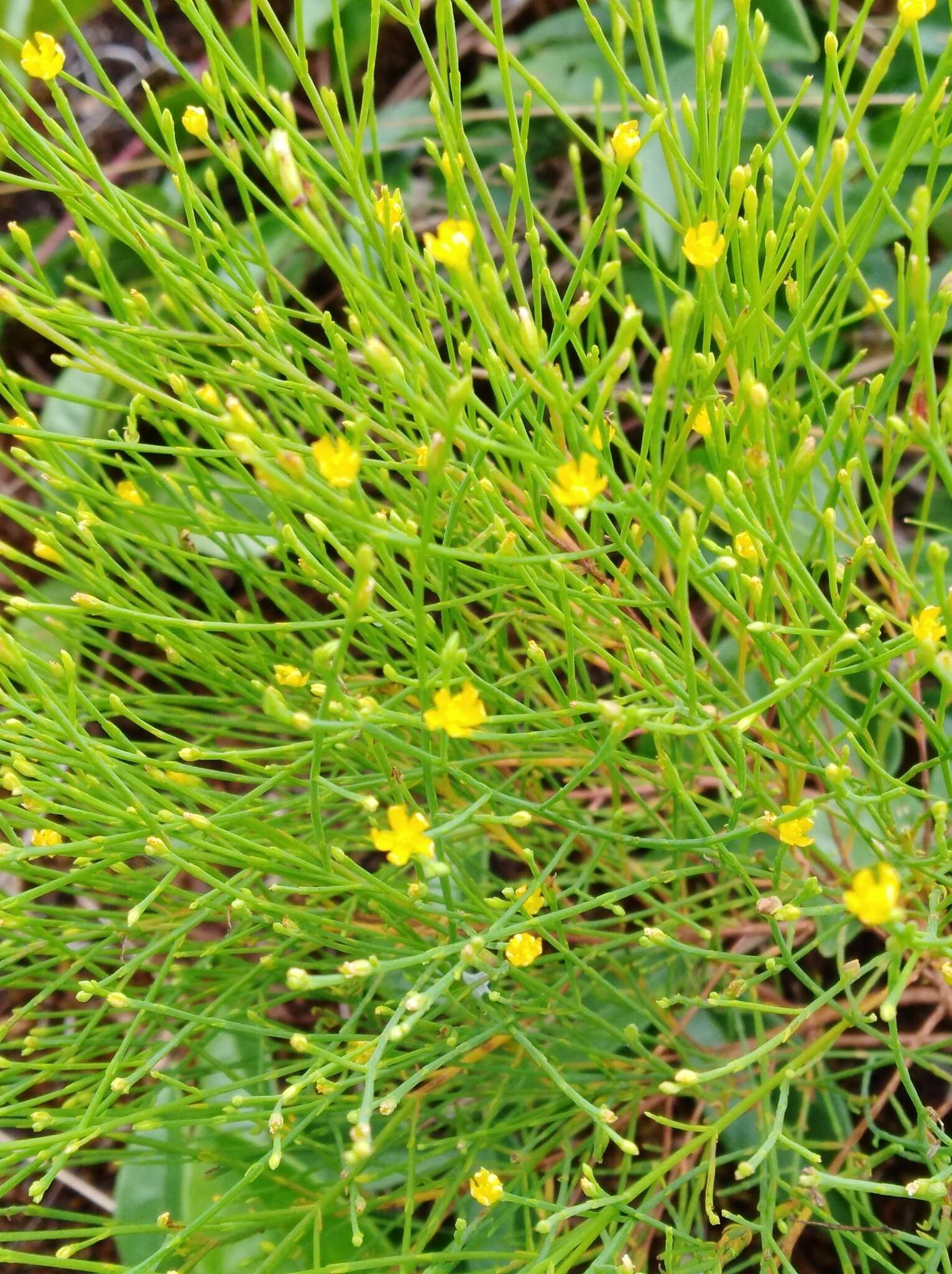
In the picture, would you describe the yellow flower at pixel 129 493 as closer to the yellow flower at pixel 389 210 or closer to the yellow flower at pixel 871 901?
the yellow flower at pixel 389 210

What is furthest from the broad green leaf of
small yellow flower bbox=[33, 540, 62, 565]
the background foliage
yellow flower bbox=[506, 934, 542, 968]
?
yellow flower bbox=[506, 934, 542, 968]

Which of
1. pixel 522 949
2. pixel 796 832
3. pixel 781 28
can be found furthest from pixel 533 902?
pixel 781 28

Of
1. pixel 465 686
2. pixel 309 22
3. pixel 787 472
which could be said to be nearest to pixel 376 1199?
pixel 465 686

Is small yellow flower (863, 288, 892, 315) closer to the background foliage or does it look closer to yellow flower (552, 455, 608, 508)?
the background foliage

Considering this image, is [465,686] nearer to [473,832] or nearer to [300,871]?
[300,871]

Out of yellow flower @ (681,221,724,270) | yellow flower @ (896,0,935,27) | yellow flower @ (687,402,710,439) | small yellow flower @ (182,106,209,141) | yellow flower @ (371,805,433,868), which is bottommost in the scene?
yellow flower @ (371,805,433,868)
